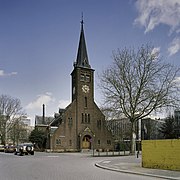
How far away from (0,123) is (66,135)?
19.4 meters

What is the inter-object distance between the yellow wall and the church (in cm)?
3999

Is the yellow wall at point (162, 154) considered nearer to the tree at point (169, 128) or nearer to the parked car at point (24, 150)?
the parked car at point (24, 150)

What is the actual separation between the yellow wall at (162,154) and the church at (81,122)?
39987 mm

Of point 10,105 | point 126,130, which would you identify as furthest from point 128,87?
point 10,105

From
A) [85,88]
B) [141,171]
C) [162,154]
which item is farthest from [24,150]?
[141,171]

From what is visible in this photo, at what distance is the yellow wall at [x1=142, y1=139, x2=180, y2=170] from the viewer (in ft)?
55.0

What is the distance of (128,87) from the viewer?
1503 inches

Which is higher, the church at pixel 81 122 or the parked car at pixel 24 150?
the church at pixel 81 122

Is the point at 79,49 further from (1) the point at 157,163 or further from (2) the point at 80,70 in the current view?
(1) the point at 157,163

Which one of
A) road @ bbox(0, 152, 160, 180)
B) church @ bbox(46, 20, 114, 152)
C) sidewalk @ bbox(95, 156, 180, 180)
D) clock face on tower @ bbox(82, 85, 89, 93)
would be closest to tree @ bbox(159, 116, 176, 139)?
church @ bbox(46, 20, 114, 152)

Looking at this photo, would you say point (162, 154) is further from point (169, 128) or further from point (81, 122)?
point (169, 128)

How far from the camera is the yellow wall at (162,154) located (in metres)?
16.8

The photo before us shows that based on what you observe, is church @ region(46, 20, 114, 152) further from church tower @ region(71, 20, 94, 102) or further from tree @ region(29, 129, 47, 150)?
tree @ region(29, 129, 47, 150)

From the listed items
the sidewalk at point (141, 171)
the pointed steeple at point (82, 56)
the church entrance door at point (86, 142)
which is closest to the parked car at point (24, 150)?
the church entrance door at point (86, 142)
